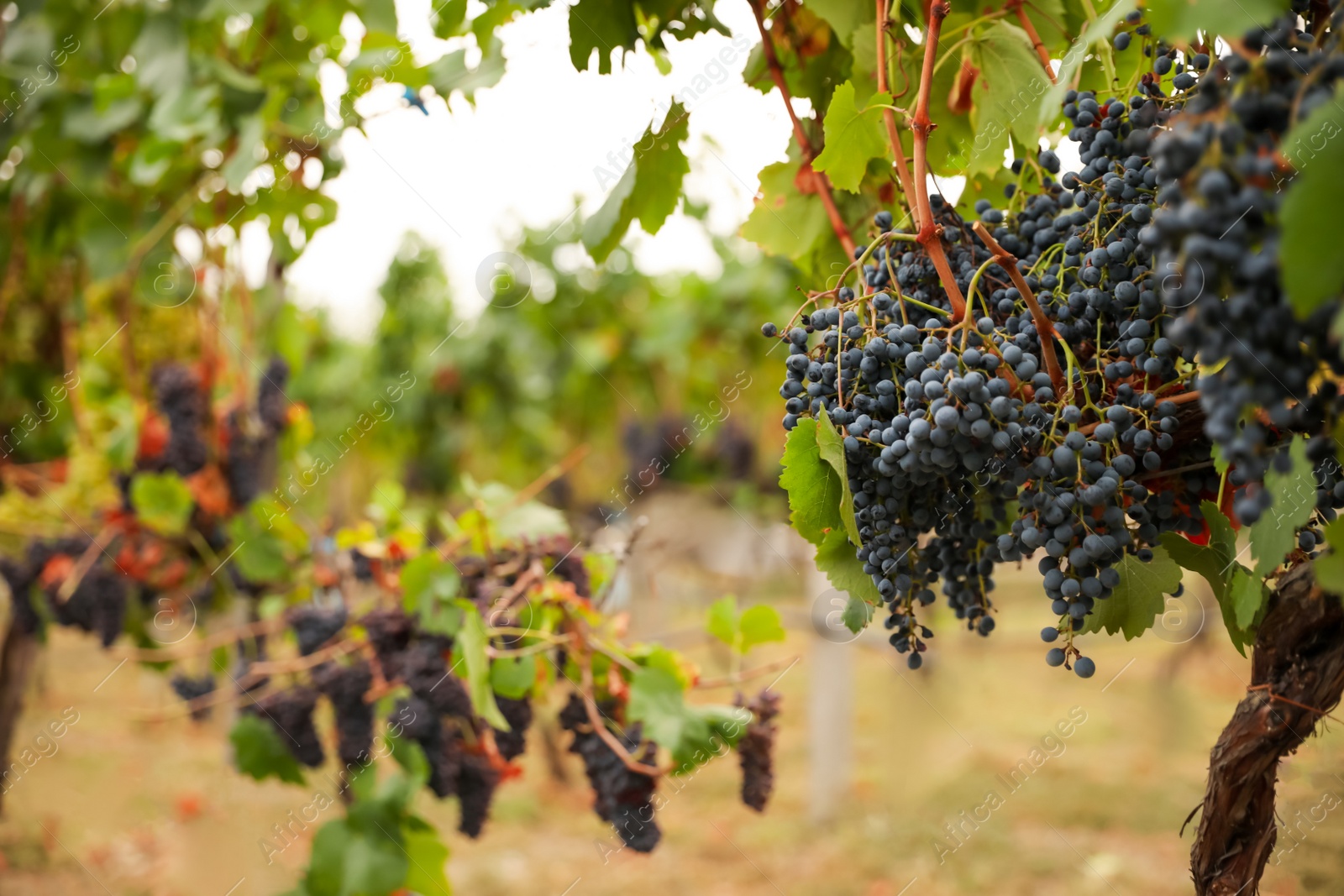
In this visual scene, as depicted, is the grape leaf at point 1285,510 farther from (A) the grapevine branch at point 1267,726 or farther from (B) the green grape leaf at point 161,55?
(B) the green grape leaf at point 161,55

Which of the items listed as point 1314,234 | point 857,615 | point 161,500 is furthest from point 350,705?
point 1314,234

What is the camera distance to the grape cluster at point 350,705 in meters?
1.59

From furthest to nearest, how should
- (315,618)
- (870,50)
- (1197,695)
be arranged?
(1197,695)
(315,618)
(870,50)

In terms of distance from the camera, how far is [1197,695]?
15.3 feet

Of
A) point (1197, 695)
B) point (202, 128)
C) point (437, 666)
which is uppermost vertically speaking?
point (202, 128)

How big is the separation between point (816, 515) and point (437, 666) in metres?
0.90

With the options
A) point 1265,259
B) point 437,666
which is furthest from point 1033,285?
point 437,666

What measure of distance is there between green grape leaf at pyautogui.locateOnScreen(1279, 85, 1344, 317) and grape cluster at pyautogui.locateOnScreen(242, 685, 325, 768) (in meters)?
1.68

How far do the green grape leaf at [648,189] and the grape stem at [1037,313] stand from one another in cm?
49

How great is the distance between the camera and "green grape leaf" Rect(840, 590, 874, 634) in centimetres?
82

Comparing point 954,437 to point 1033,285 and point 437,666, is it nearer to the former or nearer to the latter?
point 1033,285

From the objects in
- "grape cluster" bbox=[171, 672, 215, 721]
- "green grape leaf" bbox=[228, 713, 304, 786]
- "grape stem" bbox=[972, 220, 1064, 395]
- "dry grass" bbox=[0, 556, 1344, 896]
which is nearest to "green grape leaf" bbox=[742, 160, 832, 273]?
"grape stem" bbox=[972, 220, 1064, 395]

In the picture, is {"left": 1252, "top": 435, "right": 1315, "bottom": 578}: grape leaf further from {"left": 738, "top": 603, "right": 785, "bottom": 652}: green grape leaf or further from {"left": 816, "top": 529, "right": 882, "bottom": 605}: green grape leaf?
{"left": 738, "top": 603, "right": 785, "bottom": 652}: green grape leaf

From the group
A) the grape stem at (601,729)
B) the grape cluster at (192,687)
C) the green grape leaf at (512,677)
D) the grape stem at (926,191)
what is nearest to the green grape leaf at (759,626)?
the grape stem at (601,729)
